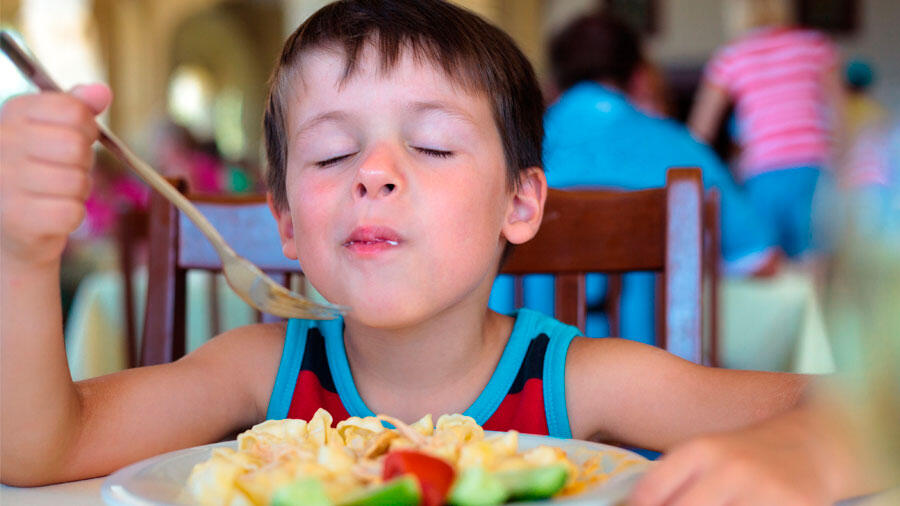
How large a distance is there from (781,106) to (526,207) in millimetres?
2255

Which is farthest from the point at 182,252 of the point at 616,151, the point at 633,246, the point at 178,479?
the point at 616,151

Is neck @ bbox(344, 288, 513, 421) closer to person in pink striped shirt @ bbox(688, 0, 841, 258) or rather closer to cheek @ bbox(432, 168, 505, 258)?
cheek @ bbox(432, 168, 505, 258)

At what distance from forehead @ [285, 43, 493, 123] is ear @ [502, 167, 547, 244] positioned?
4.6 inches

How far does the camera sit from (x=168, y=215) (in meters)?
1.17

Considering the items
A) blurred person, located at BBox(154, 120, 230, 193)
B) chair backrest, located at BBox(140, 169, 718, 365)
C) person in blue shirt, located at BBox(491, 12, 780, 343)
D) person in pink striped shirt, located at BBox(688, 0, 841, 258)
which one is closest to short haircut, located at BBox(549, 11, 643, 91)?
person in blue shirt, located at BBox(491, 12, 780, 343)

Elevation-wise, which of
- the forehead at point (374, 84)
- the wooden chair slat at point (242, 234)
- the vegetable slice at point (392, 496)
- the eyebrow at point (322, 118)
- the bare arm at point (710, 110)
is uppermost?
the bare arm at point (710, 110)

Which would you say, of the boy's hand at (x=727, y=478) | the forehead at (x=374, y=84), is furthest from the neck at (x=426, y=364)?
the boy's hand at (x=727, y=478)

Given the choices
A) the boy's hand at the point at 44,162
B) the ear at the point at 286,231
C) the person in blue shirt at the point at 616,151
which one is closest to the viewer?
the boy's hand at the point at 44,162

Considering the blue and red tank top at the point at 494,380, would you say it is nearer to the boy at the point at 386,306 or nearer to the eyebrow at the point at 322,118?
the boy at the point at 386,306

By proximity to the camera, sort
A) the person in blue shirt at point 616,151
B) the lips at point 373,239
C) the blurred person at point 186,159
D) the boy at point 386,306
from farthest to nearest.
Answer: the blurred person at point 186,159 < the person in blue shirt at point 616,151 < the lips at point 373,239 < the boy at point 386,306

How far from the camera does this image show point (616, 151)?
73.2 inches

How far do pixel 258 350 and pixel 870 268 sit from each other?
0.79 metres

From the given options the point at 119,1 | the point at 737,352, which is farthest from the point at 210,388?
the point at 119,1

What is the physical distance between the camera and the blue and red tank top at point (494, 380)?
2.85ft
